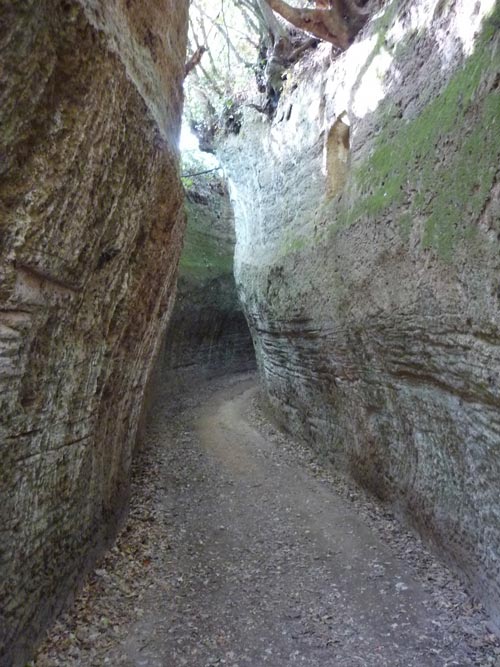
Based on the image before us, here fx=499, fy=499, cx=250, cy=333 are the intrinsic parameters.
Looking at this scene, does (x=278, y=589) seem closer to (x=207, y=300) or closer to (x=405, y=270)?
(x=405, y=270)

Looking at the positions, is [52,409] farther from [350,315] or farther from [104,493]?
[350,315]

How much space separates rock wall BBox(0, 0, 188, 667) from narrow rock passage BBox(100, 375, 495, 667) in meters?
1.45

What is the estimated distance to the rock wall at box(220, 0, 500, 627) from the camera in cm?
604

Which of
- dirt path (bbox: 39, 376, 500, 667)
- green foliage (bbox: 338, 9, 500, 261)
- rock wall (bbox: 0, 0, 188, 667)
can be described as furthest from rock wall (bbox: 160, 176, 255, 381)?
green foliage (bbox: 338, 9, 500, 261)

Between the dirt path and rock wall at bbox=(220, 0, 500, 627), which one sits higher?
rock wall at bbox=(220, 0, 500, 627)

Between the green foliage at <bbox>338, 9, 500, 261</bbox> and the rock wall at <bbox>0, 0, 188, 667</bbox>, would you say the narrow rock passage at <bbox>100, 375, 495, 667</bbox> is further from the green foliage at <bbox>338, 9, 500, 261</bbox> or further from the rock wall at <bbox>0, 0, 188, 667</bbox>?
the green foliage at <bbox>338, 9, 500, 261</bbox>

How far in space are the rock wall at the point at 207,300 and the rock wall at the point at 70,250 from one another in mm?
12670

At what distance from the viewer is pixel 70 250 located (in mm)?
4703

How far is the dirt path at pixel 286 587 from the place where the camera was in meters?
5.70

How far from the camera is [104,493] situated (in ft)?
24.7

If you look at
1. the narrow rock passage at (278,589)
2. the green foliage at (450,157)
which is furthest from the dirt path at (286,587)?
the green foliage at (450,157)

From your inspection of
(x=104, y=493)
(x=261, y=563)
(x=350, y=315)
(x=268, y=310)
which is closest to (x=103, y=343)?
(x=104, y=493)

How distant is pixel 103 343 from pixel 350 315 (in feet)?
16.3

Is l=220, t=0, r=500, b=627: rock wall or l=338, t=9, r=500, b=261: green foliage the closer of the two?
l=338, t=9, r=500, b=261: green foliage
